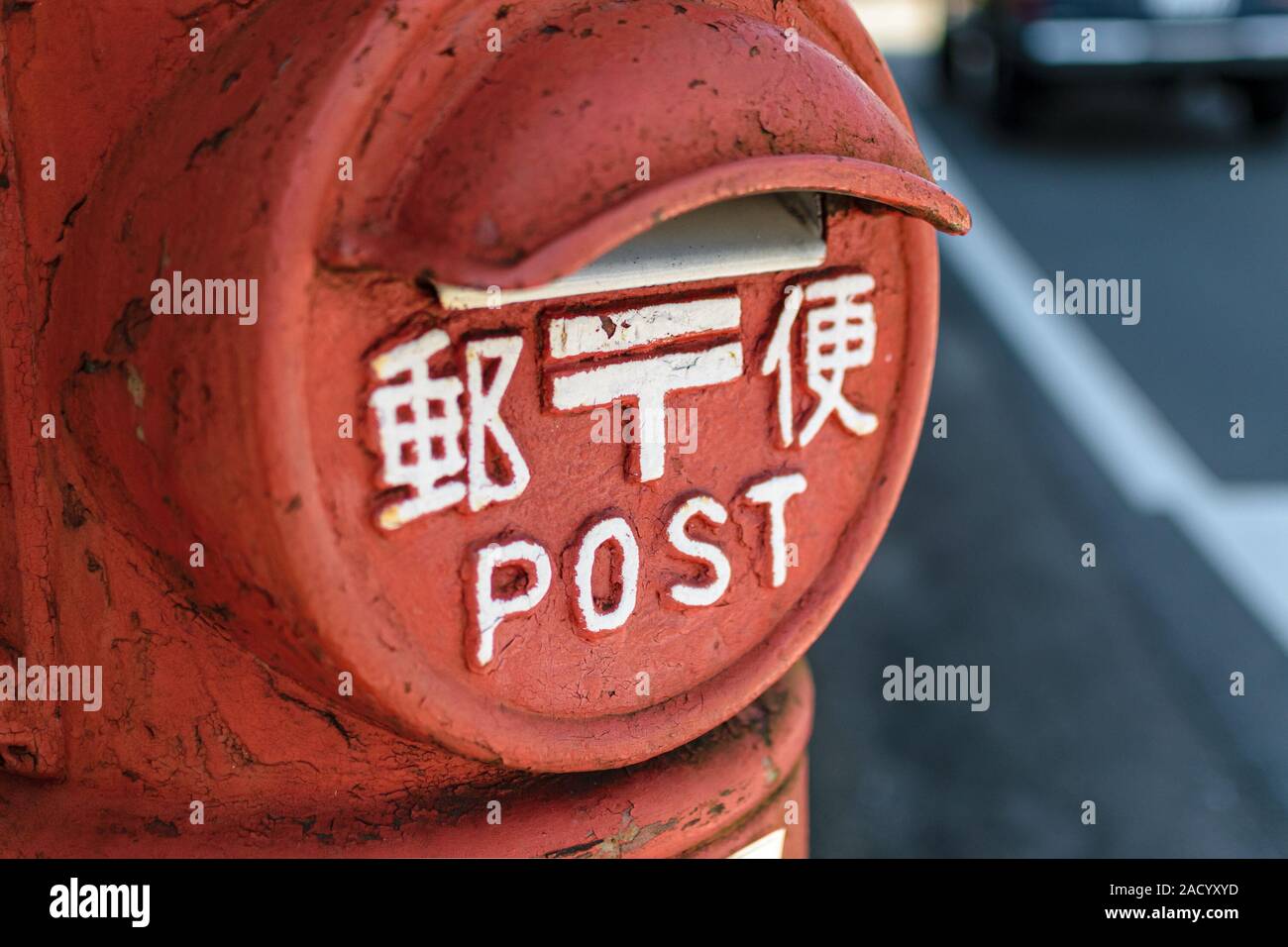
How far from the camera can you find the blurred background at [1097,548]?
3.00m

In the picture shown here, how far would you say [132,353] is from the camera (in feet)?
3.66

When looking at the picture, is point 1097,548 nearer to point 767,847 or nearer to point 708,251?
point 767,847

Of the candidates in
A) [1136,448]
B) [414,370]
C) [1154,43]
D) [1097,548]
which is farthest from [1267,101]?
[414,370]

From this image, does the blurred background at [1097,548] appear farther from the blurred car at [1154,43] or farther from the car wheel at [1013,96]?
the car wheel at [1013,96]

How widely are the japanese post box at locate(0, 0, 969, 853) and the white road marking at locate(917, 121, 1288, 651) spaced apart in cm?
267

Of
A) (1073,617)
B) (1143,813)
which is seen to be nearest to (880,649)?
(1073,617)

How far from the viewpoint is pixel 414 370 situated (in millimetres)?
1119

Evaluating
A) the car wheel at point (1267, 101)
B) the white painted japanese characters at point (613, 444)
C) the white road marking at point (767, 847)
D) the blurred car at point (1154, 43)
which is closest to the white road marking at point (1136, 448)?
the blurred car at point (1154, 43)

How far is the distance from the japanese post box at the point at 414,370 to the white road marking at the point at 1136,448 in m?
2.67

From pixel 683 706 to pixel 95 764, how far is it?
56 centimetres

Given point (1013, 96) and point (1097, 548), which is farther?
point (1013, 96)

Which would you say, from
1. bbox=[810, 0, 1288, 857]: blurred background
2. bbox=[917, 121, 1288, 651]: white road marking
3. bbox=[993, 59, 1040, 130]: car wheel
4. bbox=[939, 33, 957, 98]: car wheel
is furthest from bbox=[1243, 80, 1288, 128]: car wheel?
bbox=[917, 121, 1288, 651]: white road marking

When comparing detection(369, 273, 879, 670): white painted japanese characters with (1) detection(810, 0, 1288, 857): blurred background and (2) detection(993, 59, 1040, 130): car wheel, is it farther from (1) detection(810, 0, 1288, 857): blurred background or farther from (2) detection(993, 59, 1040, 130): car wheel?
(2) detection(993, 59, 1040, 130): car wheel

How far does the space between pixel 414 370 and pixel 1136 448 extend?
3.79 meters
